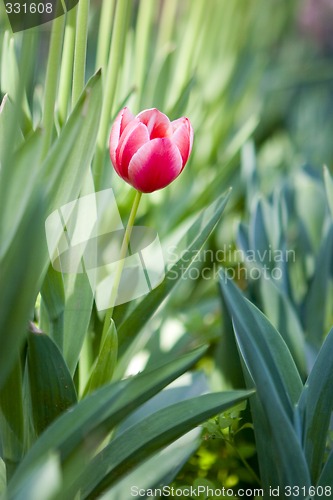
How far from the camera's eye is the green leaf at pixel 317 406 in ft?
2.00

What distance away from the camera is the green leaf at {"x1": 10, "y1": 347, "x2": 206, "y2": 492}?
0.50 meters

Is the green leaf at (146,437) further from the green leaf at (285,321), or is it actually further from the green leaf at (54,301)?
the green leaf at (285,321)

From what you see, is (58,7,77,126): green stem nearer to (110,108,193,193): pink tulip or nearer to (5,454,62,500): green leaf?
(110,108,193,193): pink tulip

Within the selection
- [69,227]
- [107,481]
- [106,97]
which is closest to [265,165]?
[106,97]

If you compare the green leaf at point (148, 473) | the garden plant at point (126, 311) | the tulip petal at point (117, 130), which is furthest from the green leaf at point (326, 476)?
the tulip petal at point (117, 130)

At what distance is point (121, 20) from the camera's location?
706 mm

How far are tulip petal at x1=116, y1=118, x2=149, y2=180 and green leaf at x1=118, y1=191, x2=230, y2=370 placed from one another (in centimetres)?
12

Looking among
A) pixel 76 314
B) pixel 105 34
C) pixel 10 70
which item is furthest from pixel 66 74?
pixel 76 314

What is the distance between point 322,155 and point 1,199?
1.55m

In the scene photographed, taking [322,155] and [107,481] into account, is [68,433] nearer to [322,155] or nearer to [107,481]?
[107,481]

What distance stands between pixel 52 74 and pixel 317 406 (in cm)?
40

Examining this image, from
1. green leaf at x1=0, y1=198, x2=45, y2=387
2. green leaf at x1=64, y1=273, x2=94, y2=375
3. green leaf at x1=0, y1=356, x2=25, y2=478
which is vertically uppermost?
green leaf at x1=0, y1=198, x2=45, y2=387

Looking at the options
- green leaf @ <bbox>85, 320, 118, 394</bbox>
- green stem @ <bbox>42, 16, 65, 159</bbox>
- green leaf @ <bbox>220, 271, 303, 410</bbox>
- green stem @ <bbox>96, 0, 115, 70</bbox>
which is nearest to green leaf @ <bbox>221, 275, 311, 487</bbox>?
green leaf @ <bbox>220, 271, 303, 410</bbox>

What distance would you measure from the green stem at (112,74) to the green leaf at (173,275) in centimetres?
13
